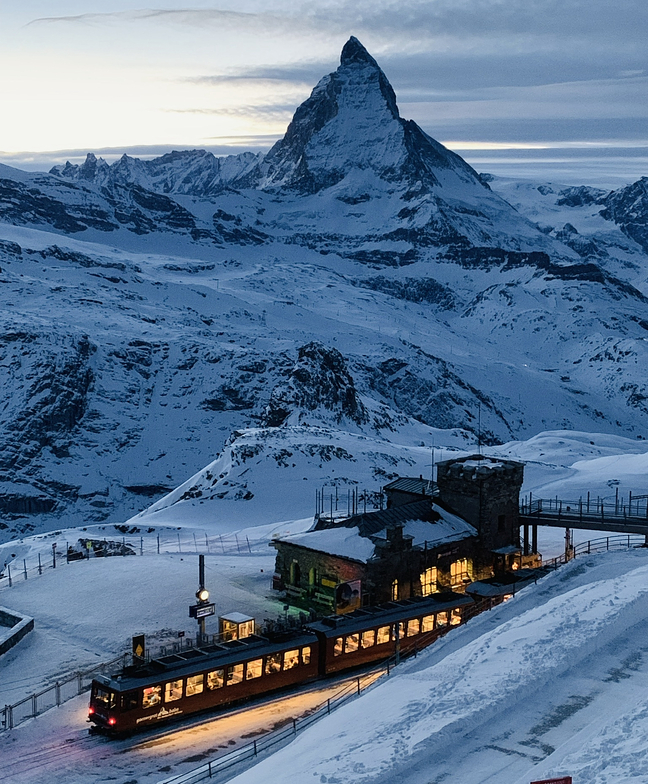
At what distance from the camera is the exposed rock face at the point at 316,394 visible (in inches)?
5615

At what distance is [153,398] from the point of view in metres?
197

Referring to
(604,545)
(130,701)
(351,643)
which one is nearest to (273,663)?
(351,643)

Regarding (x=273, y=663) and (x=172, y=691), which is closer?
(x=172, y=691)

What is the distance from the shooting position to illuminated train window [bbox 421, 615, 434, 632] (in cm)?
4625

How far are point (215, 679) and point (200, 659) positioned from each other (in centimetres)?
100

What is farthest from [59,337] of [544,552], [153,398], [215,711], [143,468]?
Answer: [215,711]

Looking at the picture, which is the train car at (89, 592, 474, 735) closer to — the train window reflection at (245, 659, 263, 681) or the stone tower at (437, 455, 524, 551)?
the train window reflection at (245, 659, 263, 681)

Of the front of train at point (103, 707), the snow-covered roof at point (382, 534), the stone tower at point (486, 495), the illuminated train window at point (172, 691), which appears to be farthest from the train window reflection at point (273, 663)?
the stone tower at point (486, 495)

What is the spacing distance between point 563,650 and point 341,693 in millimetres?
10786

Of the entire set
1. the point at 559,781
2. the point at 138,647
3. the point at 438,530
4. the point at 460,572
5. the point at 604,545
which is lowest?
the point at 604,545

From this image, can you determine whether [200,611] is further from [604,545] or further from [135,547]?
[604,545]

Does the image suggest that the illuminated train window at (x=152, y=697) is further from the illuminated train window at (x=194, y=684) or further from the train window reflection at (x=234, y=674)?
the train window reflection at (x=234, y=674)

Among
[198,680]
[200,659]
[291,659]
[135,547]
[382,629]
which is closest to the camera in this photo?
[198,680]

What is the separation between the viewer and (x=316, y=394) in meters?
149
